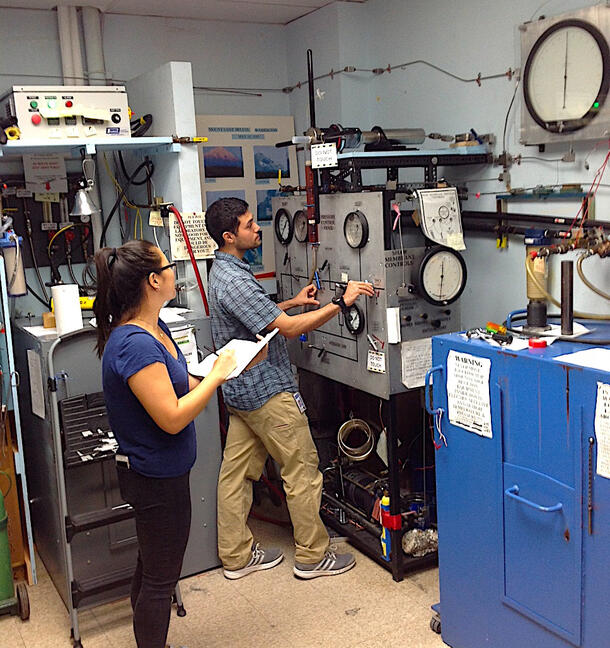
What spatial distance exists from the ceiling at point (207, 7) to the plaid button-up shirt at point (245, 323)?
4.81 ft

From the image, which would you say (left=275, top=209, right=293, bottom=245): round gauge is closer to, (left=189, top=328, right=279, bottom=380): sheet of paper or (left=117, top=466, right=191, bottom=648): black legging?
(left=189, top=328, right=279, bottom=380): sheet of paper

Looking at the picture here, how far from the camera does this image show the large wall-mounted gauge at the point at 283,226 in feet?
11.6

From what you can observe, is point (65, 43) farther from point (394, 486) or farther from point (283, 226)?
point (394, 486)

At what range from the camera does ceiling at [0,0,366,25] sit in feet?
11.8

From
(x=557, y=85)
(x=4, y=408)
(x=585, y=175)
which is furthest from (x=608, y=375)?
(x=4, y=408)

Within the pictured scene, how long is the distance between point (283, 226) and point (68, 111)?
1.10 m

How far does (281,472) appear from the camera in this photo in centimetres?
324

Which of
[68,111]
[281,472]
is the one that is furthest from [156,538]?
[68,111]

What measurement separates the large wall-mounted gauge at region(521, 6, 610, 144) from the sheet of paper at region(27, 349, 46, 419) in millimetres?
2161

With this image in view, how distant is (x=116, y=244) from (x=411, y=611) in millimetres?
2338

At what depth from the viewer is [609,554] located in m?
2.01

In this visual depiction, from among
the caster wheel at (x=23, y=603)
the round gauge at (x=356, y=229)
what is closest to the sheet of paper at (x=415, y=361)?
the round gauge at (x=356, y=229)

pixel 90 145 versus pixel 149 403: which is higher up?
pixel 90 145

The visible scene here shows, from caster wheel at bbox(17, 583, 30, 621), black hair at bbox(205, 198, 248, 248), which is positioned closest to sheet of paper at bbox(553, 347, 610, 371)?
black hair at bbox(205, 198, 248, 248)
